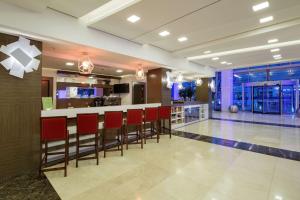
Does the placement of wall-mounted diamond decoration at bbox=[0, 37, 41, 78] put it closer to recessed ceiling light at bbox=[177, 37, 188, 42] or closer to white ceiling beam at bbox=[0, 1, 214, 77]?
white ceiling beam at bbox=[0, 1, 214, 77]

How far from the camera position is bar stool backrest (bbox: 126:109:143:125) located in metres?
4.63

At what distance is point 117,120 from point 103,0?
102 inches

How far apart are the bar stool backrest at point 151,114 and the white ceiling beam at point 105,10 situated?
111 inches

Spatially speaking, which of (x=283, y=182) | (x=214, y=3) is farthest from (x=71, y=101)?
(x=283, y=182)

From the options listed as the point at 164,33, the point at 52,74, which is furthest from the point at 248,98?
the point at 52,74

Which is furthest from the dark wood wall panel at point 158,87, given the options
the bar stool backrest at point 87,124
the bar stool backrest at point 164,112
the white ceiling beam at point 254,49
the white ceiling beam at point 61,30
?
the bar stool backrest at point 87,124

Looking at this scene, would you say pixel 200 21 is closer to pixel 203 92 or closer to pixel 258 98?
pixel 203 92

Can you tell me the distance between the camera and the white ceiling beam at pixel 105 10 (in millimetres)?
3161

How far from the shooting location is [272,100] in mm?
12508

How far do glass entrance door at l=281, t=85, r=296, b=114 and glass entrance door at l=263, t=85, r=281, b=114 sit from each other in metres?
0.32

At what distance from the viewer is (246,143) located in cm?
523

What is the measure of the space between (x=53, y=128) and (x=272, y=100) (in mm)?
14403

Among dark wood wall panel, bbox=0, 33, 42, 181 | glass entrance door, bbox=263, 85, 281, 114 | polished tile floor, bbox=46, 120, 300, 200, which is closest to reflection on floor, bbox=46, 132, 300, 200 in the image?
polished tile floor, bbox=46, 120, 300, 200

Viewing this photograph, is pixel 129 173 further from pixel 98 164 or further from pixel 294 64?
pixel 294 64
